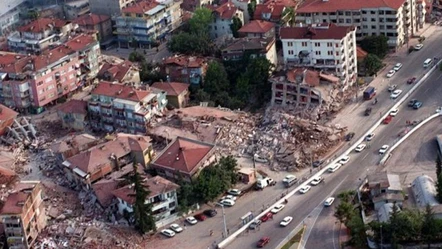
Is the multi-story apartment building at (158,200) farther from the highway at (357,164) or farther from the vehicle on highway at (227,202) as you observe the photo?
the highway at (357,164)

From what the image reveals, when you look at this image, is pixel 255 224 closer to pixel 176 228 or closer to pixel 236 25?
pixel 176 228

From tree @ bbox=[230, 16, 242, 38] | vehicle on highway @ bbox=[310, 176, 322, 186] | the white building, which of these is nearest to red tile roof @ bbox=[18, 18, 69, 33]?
the white building

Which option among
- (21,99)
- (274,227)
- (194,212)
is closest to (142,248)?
(194,212)

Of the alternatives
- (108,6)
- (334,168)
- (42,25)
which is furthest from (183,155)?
(108,6)

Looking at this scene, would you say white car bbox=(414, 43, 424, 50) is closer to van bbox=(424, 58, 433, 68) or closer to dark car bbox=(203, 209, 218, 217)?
van bbox=(424, 58, 433, 68)

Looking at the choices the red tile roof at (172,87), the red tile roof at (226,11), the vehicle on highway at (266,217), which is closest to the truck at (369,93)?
the red tile roof at (172,87)
